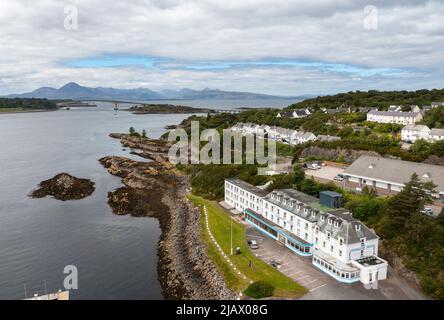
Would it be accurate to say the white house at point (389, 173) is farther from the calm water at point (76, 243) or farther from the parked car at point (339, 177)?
the calm water at point (76, 243)

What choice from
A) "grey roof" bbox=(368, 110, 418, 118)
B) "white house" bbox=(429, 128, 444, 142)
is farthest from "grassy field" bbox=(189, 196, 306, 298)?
"grey roof" bbox=(368, 110, 418, 118)

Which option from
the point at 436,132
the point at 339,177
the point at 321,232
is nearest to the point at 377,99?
the point at 436,132

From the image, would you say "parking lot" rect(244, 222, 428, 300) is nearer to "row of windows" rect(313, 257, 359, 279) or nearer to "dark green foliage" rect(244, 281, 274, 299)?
"row of windows" rect(313, 257, 359, 279)

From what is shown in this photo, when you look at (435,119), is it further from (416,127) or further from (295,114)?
(295,114)

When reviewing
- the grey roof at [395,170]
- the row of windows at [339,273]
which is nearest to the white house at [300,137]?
the grey roof at [395,170]

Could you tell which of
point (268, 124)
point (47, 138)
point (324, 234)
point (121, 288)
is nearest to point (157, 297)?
point (121, 288)
